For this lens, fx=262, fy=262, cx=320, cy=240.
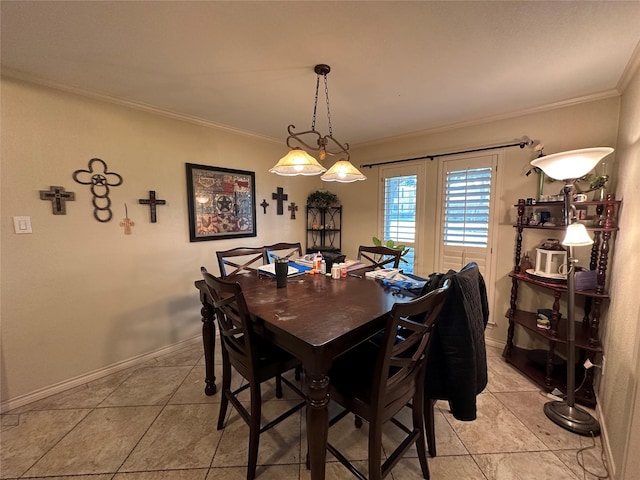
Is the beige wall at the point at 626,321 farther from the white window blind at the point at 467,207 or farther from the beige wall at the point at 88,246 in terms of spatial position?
the beige wall at the point at 88,246

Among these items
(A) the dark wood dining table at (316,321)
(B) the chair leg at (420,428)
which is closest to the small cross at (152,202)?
(A) the dark wood dining table at (316,321)

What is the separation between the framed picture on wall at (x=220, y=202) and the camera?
2.72m

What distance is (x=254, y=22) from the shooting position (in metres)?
1.34

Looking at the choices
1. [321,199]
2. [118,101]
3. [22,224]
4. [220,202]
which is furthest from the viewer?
[321,199]

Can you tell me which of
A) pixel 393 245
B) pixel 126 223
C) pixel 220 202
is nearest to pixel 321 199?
pixel 393 245

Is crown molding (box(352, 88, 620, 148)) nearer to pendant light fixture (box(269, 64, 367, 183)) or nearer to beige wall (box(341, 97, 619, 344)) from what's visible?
beige wall (box(341, 97, 619, 344))

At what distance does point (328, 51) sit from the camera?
1.58 meters

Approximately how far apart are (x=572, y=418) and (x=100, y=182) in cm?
386

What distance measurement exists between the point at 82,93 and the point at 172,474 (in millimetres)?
2692

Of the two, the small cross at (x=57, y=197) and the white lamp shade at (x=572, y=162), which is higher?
the white lamp shade at (x=572, y=162)

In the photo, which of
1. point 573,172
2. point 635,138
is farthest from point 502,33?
point 635,138

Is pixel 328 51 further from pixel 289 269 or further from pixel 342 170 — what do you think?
pixel 289 269

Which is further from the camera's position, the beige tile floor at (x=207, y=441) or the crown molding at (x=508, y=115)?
the crown molding at (x=508, y=115)

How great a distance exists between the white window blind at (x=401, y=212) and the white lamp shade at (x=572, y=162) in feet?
5.31
